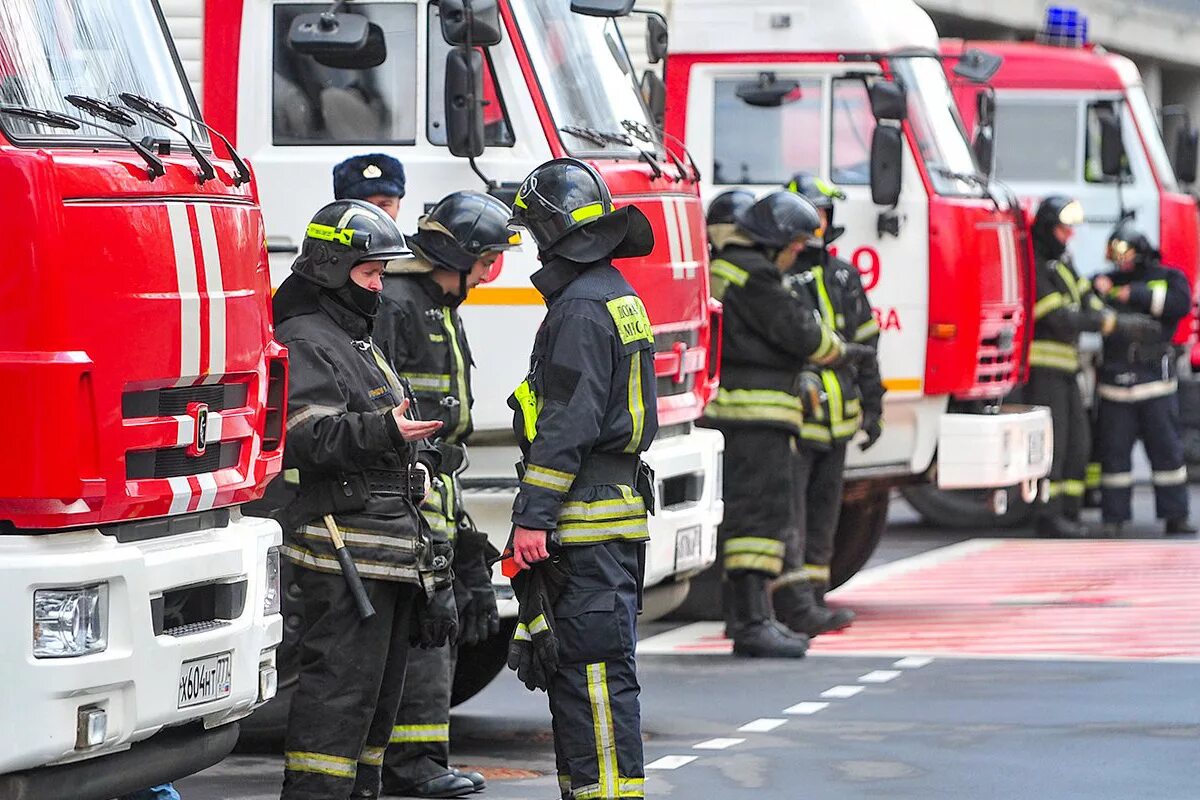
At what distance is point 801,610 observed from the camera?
12312 millimetres

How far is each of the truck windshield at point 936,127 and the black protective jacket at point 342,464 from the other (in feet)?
21.3

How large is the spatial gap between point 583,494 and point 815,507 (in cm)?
526

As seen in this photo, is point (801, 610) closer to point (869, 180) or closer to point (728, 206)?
point (728, 206)

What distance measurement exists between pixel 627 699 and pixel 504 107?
2.97 meters

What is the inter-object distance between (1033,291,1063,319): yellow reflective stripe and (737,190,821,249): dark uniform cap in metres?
4.99

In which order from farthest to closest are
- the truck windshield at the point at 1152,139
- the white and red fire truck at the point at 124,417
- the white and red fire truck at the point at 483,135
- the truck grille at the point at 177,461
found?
the truck windshield at the point at 1152,139, the white and red fire truck at the point at 483,135, the truck grille at the point at 177,461, the white and red fire truck at the point at 124,417

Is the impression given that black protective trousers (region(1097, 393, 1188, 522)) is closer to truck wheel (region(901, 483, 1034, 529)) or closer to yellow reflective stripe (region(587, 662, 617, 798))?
truck wheel (region(901, 483, 1034, 529))

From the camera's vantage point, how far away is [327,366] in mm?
7199

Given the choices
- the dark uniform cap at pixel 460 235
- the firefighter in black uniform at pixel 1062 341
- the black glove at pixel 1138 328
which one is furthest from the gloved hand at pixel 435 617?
the black glove at pixel 1138 328

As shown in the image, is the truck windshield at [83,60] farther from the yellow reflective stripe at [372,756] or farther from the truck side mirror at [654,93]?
the truck side mirror at [654,93]

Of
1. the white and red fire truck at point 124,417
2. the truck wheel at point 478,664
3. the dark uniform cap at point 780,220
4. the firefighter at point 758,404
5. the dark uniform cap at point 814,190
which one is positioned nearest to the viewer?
the white and red fire truck at point 124,417

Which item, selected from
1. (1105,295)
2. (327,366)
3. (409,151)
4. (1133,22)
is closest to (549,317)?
(327,366)

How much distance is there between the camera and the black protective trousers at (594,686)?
23.1ft

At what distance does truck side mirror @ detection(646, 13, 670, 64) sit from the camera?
11.1m
